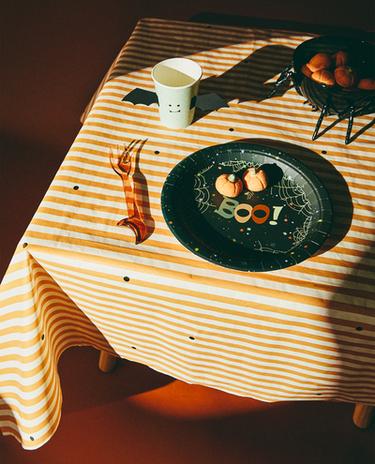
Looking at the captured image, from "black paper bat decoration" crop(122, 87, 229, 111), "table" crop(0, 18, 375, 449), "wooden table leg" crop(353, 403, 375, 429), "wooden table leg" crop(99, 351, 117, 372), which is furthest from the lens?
"wooden table leg" crop(99, 351, 117, 372)

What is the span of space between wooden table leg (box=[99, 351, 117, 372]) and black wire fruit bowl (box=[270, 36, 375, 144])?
844 millimetres

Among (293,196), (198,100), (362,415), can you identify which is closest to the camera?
(293,196)

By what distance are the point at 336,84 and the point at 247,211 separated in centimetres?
35

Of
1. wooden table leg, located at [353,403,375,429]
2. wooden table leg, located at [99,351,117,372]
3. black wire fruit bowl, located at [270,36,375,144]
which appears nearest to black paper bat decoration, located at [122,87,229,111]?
black wire fruit bowl, located at [270,36,375,144]

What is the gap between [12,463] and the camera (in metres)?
1.08

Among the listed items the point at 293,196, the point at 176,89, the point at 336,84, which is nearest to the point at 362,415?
the point at 293,196

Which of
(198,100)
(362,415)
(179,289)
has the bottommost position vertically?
(362,415)

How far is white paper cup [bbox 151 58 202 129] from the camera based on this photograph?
0.82 metres

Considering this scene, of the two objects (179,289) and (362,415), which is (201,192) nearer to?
(179,289)

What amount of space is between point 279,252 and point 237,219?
101 millimetres

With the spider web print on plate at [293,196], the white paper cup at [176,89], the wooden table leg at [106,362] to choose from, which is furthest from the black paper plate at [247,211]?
the wooden table leg at [106,362]

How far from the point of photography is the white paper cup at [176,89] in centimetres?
82

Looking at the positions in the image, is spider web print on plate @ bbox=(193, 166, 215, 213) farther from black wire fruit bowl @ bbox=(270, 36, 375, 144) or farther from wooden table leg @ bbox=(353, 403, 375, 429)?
Result: wooden table leg @ bbox=(353, 403, 375, 429)

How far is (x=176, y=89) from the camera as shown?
812 mm
